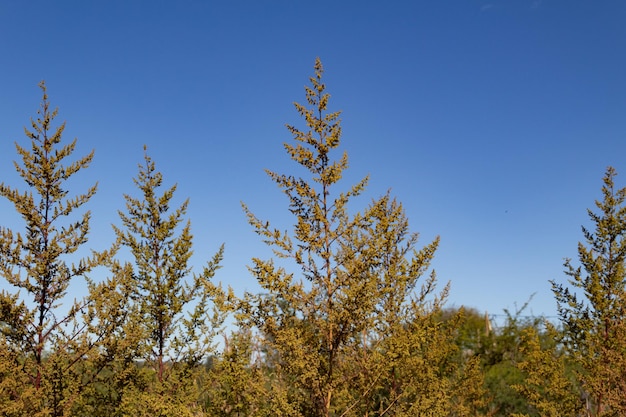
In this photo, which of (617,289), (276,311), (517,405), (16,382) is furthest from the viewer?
(517,405)

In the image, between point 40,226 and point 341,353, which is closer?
point 341,353

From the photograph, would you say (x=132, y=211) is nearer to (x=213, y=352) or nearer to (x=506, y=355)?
(x=213, y=352)

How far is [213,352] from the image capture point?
12.0 meters

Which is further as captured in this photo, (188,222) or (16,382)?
(188,222)

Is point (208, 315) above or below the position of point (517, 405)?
above

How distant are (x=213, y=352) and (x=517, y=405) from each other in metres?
17.3

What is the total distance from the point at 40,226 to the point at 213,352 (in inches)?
177

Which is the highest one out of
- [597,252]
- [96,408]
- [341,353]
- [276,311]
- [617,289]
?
[597,252]

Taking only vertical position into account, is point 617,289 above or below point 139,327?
above

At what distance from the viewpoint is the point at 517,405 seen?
24125 mm

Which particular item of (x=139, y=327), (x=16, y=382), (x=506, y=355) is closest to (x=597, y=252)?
(x=139, y=327)

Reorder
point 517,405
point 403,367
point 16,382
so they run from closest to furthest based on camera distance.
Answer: point 16,382 < point 403,367 < point 517,405

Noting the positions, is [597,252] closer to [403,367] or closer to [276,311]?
[403,367]

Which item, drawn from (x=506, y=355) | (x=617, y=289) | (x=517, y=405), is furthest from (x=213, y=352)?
(x=506, y=355)
